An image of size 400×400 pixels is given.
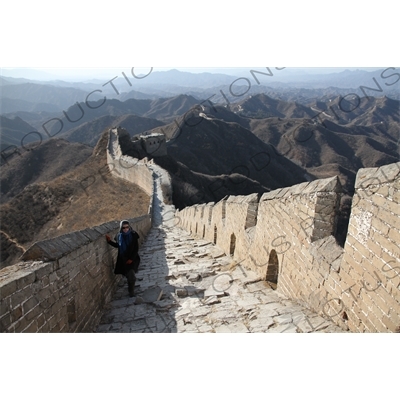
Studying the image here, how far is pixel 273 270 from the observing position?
197 inches

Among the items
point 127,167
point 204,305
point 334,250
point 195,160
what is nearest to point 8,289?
point 204,305

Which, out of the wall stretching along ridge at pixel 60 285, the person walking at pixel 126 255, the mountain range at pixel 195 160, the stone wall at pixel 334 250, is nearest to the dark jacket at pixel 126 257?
the person walking at pixel 126 255

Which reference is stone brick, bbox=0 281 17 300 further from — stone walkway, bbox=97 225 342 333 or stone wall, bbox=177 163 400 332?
stone wall, bbox=177 163 400 332

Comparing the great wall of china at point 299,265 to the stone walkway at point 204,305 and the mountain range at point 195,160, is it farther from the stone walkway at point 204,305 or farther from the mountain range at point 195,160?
→ the mountain range at point 195,160

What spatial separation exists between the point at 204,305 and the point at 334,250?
6.08 feet

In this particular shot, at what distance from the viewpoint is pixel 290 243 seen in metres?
4.29

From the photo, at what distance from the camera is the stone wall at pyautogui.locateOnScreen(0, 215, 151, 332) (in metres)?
2.72

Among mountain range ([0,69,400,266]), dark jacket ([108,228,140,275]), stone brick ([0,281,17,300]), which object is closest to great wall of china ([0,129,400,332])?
stone brick ([0,281,17,300])

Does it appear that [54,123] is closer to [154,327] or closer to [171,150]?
[171,150]

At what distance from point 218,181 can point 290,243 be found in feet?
94.7

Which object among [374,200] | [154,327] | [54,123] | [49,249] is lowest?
[54,123]

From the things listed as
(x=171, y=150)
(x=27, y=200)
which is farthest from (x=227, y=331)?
(x=171, y=150)

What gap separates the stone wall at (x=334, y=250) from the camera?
2.62 metres

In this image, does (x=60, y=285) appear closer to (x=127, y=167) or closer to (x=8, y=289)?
(x=8, y=289)
